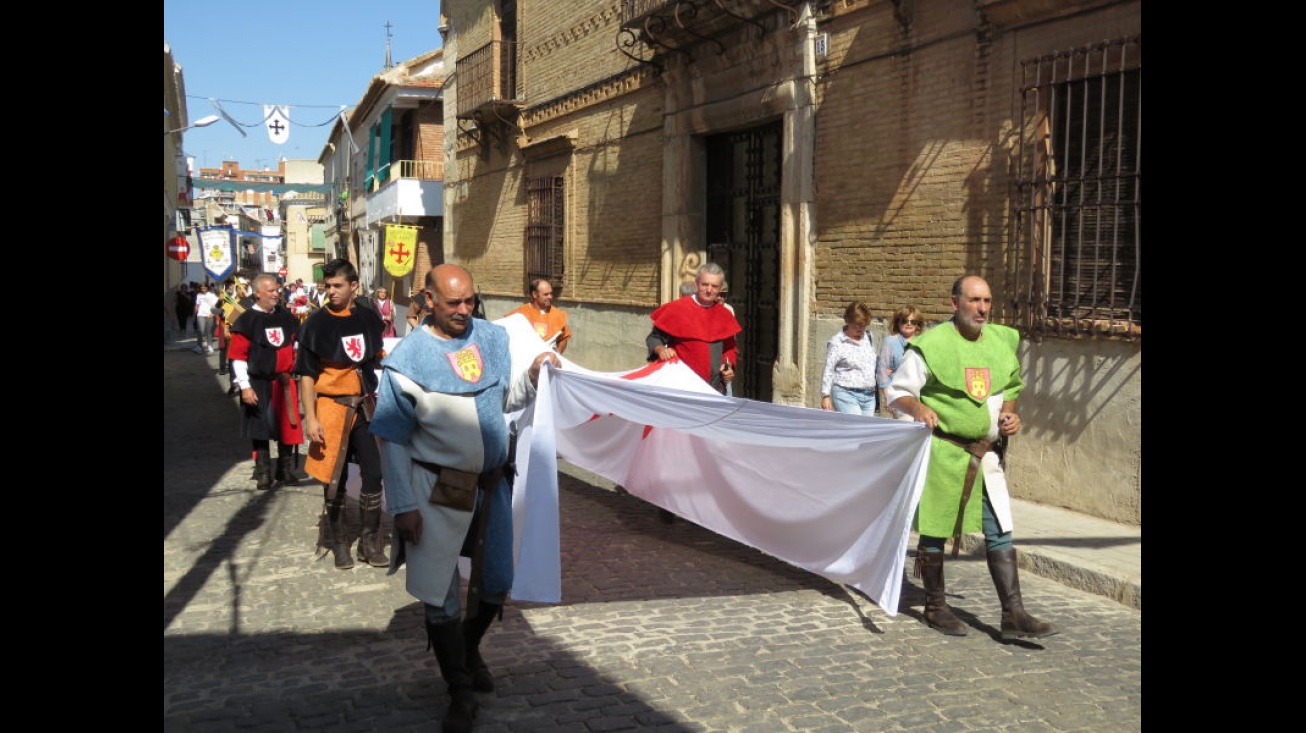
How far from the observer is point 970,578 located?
662cm

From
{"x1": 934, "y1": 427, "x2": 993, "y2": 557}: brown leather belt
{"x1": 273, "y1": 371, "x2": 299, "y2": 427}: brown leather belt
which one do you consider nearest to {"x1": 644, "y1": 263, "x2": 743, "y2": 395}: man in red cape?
{"x1": 934, "y1": 427, "x2": 993, "y2": 557}: brown leather belt

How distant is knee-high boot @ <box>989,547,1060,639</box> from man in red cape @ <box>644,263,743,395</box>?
3.02 m

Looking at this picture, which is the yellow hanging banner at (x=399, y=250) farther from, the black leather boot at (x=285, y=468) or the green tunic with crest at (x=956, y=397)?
the green tunic with crest at (x=956, y=397)

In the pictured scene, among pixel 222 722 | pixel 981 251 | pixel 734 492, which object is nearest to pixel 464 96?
pixel 981 251

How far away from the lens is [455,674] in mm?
4195

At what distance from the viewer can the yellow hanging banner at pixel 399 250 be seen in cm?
2502

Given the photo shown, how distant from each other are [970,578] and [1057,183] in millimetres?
3391

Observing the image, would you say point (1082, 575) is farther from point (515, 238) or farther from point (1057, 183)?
point (515, 238)

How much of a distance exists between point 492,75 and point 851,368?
13377mm

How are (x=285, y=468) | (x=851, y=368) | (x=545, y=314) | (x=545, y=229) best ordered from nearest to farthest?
(x=851, y=368) → (x=285, y=468) → (x=545, y=314) → (x=545, y=229)

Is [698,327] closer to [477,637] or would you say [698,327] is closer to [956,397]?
[956,397]

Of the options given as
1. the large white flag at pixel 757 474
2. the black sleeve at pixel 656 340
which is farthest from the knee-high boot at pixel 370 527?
the black sleeve at pixel 656 340

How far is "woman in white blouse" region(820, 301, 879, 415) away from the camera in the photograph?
28.4 feet

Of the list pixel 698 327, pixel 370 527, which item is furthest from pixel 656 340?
pixel 370 527
